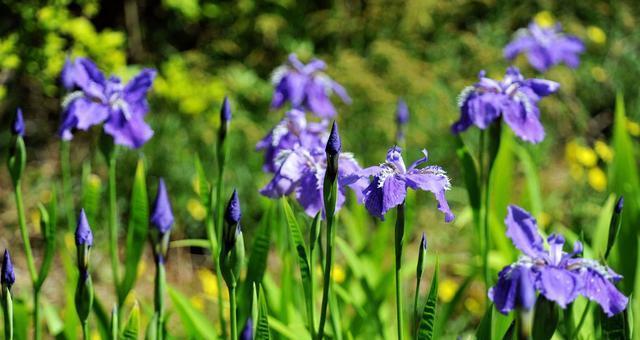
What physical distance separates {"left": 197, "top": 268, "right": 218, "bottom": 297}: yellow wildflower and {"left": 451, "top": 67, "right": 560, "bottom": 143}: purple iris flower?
5.92ft

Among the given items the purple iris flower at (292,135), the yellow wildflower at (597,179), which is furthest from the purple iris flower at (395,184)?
the yellow wildflower at (597,179)

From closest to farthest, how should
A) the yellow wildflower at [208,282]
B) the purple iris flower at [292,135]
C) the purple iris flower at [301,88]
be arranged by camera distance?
the purple iris flower at [292,135]
the purple iris flower at [301,88]
the yellow wildflower at [208,282]

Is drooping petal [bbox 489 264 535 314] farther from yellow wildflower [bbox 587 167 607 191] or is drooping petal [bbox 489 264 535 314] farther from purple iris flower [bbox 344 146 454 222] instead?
yellow wildflower [bbox 587 167 607 191]

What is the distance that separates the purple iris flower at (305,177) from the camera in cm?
197

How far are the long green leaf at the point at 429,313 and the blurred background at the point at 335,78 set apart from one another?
6.88 ft

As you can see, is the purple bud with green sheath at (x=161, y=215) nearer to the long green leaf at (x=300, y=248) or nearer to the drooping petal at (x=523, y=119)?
the long green leaf at (x=300, y=248)

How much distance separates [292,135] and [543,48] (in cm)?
176

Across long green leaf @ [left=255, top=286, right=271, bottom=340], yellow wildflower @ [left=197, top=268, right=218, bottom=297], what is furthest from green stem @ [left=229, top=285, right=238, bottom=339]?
yellow wildflower @ [left=197, top=268, right=218, bottom=297]

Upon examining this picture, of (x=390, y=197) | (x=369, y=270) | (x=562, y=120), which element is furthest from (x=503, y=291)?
(x=562, y=120)

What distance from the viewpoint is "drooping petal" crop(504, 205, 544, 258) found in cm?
184

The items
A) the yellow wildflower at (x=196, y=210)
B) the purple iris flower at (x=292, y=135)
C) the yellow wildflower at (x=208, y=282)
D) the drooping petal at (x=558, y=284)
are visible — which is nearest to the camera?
the drooping petal at (x=558, y=284)

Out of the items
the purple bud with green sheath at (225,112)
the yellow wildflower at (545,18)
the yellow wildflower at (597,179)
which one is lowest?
the yellow wildflower at (597,179)

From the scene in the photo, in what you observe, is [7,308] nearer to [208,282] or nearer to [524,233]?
[524,233]

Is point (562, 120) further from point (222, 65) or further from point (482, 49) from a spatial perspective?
point (222, 65)
